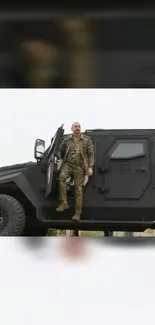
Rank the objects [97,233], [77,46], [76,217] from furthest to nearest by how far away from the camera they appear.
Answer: [76,217], [97,233], [77,46]

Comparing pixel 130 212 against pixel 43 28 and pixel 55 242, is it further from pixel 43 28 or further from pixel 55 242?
pixel 43 28

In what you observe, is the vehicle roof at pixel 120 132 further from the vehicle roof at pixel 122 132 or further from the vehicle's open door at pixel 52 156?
the vehicle's open door at pixel 52 156

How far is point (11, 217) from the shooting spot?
2.98 metres

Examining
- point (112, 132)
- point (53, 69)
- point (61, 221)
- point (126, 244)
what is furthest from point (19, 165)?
point (53, 69)

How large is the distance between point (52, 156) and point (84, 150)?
22 cm

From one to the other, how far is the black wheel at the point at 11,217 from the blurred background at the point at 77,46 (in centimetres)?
154

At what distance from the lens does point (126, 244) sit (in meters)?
2.67

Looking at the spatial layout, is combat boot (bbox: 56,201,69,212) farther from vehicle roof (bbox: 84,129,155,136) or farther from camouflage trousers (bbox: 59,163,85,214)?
vehicle roof (bbox: 84,129,155,136)

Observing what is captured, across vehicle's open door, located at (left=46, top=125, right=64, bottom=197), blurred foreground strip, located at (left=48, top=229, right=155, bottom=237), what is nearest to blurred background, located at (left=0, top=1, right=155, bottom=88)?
vehicle's open door, located at (left=46, top=125, right=64, bottom=197)

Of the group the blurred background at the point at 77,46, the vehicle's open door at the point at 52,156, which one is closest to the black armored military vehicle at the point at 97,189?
the vehicle's open door at the point at 52,156

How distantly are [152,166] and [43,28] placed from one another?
1.90 meters

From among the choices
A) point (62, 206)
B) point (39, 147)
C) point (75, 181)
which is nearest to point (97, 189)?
point (75, 181)

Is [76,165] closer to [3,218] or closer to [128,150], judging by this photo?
[128,150]

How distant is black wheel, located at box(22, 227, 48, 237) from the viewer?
2.82 meters
